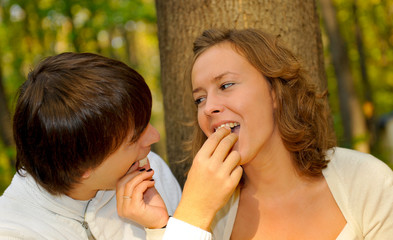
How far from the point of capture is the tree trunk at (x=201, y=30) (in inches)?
112

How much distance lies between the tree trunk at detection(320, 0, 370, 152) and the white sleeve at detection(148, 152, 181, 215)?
325 inches

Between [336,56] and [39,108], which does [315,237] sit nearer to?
[39,108]

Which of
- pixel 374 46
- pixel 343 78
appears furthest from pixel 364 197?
pixel 374 46

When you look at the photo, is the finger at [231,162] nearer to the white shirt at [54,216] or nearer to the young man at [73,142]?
the young man at [73,142]

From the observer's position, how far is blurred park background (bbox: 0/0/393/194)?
1083 cm

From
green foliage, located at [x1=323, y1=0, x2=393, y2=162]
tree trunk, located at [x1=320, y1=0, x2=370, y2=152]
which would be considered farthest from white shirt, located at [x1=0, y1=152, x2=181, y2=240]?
green foliage, located at [x1=323, y1=0, x2=393, y2=162]

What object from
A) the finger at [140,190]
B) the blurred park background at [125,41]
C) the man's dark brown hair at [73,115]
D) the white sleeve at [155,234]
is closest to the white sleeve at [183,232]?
the white sleeve at [155,234]

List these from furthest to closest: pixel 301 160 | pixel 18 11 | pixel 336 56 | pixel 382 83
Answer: pixel 382 83 → pixel 18 11 → pixel 336 56 → pixel 301 160

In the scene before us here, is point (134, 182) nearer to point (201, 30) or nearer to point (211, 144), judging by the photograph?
point (211, 144)

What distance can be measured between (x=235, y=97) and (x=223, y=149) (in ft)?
1.33

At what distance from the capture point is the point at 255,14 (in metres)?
2.85

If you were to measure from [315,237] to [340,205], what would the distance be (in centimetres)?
26

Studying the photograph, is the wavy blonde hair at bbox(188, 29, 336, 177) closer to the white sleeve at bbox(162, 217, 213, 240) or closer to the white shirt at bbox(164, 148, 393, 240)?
the white shirt at bbox(164, 148, 393, 240)

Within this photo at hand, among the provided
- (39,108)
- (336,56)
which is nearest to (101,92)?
(39,108)
